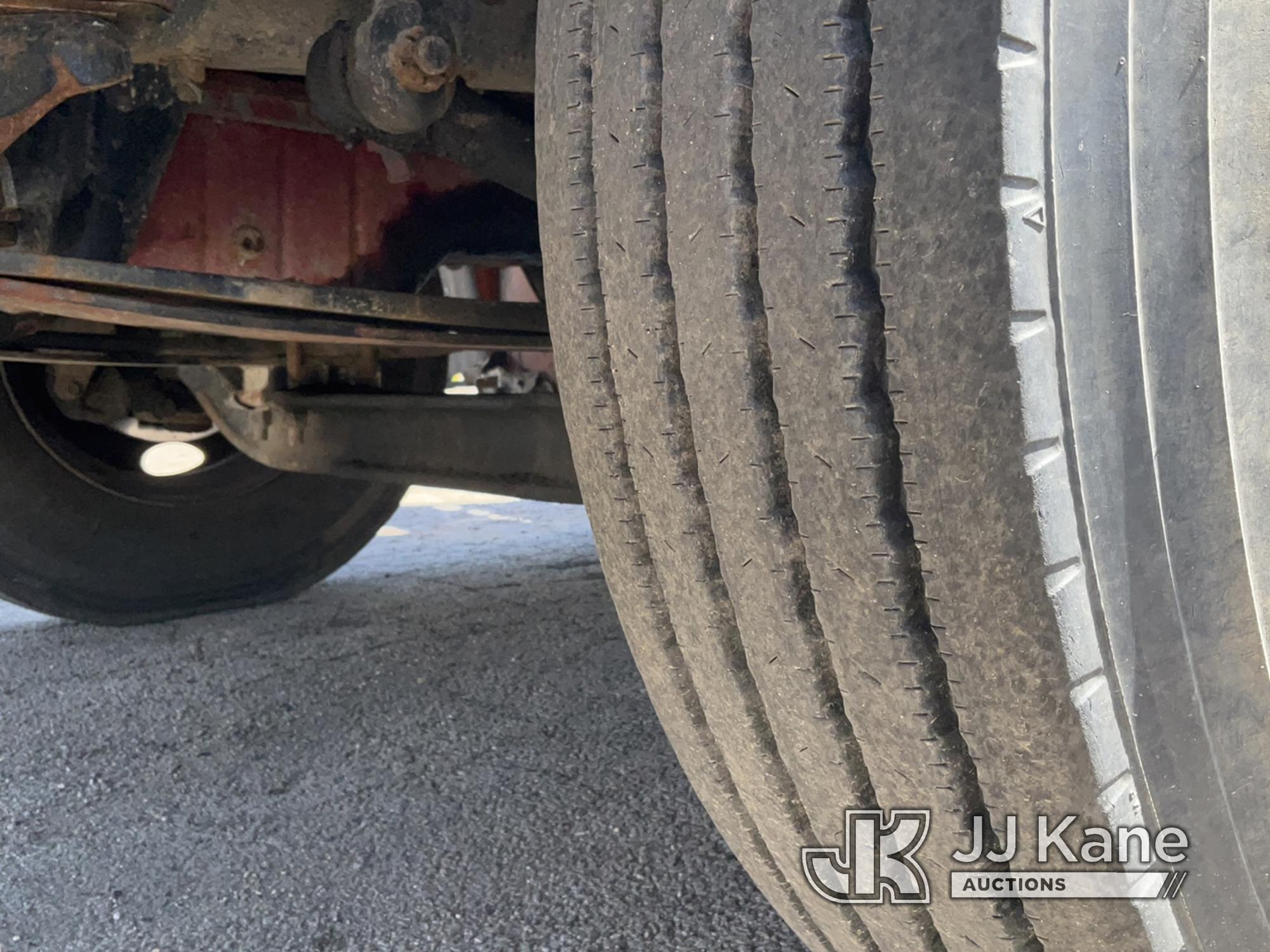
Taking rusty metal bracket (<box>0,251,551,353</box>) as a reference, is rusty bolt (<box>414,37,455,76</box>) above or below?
above

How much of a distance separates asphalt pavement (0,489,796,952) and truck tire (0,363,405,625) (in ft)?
0.26

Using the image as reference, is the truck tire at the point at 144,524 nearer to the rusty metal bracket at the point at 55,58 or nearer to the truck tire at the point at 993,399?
the rusty metal bracket at the point at 55,58

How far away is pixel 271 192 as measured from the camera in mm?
1563

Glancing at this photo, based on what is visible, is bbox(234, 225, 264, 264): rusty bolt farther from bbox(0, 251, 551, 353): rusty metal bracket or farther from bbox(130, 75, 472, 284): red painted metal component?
bbox(0, 251, 551, 353): rusty metal bracket

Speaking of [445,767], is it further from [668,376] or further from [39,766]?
[668,376]

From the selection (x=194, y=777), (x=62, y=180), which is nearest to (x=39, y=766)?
(x=194, y=777)

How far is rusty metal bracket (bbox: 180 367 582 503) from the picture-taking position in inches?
58.7

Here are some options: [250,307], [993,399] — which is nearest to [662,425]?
[993,399]

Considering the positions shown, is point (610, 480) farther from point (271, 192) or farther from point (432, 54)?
point (271, 192)

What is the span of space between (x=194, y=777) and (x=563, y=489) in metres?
0.63

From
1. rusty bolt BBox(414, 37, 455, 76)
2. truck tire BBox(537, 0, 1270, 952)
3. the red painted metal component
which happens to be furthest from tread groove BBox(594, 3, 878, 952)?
the red painted metal component

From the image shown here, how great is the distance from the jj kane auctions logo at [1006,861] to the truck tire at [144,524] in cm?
187

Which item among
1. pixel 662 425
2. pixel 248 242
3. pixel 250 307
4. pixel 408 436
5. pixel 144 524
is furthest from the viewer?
pixel 144 524

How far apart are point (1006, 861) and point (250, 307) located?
1076 millimetres
